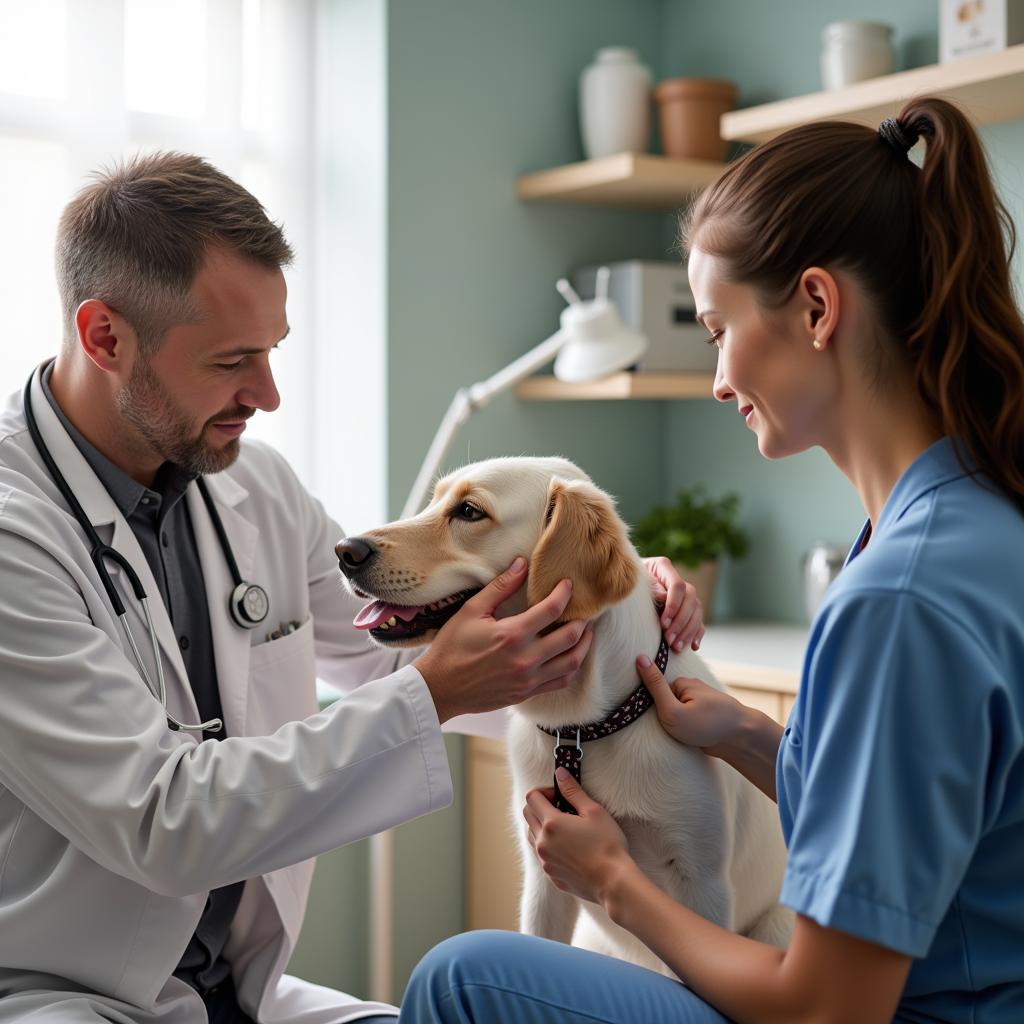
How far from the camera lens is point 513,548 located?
1.44 metres

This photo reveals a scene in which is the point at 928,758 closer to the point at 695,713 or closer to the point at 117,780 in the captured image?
the point at 695,713

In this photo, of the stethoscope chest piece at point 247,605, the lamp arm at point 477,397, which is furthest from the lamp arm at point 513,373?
the stethoscope chest piece at point 247,605

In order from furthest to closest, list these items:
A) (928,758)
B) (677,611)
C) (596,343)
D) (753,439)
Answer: (753,439)
(596,343)
(677,611)
(928,758)

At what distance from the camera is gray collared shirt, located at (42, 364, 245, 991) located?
155 centimetres

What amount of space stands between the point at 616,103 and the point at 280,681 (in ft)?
6.67

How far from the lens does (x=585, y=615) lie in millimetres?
1372

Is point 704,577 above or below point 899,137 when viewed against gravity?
below

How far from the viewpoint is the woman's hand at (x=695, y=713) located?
1388 millimetres

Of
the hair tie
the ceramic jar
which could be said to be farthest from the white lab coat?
the ceramic jar

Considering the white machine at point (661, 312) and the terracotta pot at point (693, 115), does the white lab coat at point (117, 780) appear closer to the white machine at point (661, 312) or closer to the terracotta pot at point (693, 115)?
the white machine at point (661, 312)

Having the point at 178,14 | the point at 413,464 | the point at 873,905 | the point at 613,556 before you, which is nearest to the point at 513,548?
the point at 613,556

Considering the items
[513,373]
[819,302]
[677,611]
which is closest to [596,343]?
[513,373]

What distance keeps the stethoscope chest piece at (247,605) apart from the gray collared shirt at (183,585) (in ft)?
0.13

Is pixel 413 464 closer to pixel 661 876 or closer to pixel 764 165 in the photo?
pixel 661 876
